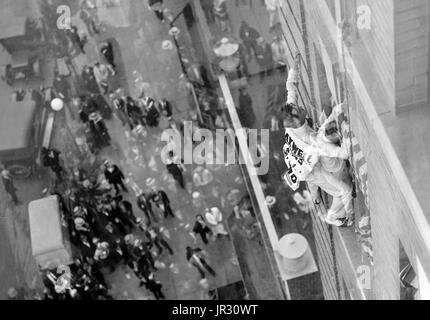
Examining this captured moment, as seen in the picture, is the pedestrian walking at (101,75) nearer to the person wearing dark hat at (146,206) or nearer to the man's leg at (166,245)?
the person wearing dark hat at (146,206)

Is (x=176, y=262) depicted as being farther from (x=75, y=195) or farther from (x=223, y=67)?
(x=223, y=67)

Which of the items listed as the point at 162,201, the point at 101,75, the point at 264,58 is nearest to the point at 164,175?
the point at 162,201

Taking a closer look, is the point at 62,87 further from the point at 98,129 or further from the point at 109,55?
the point at 98,129

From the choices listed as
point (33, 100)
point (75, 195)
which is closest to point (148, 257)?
point (75, 195)

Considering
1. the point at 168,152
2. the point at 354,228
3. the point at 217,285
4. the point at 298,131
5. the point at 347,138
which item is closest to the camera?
the point at 347,138

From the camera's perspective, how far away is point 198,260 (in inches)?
1133

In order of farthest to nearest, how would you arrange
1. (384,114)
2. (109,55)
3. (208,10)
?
1. (109,55)
2. (208,10)
3. (384,114)

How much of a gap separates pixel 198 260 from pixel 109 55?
11.0 meters

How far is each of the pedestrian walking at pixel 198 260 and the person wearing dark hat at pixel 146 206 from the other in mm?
2189

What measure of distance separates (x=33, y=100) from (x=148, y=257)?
9.77 metres

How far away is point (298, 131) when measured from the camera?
12.9 metres

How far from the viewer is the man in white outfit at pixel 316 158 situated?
1253cm

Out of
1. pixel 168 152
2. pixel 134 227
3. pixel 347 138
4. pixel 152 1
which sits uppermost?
pixel 152 1

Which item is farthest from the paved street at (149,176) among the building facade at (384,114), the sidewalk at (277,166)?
the building facade at (384,114)
